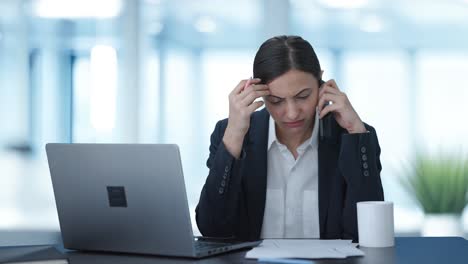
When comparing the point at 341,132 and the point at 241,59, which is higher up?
the point at 241,59

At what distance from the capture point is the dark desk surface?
1560 millimetres

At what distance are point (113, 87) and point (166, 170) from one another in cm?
278

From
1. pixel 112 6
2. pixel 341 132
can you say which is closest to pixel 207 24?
pixel 112 6

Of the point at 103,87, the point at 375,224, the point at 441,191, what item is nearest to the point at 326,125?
the point at 375,224

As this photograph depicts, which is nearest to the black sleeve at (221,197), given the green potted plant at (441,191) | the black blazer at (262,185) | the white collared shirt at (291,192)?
the black blazer at (262,185)

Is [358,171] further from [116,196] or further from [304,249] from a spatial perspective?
[116,196]

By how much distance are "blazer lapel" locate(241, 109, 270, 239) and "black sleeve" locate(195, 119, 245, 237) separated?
0.22 feet

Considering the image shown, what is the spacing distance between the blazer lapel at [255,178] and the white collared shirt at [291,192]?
0.04 metres

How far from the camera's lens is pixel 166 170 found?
5.16ft

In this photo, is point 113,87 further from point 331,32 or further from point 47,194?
point 331,32

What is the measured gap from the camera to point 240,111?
2.10 meters

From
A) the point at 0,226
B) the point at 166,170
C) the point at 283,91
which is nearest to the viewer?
the point at 166,170

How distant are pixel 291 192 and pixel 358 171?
278 millimetres

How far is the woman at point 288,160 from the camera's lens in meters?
2.05
